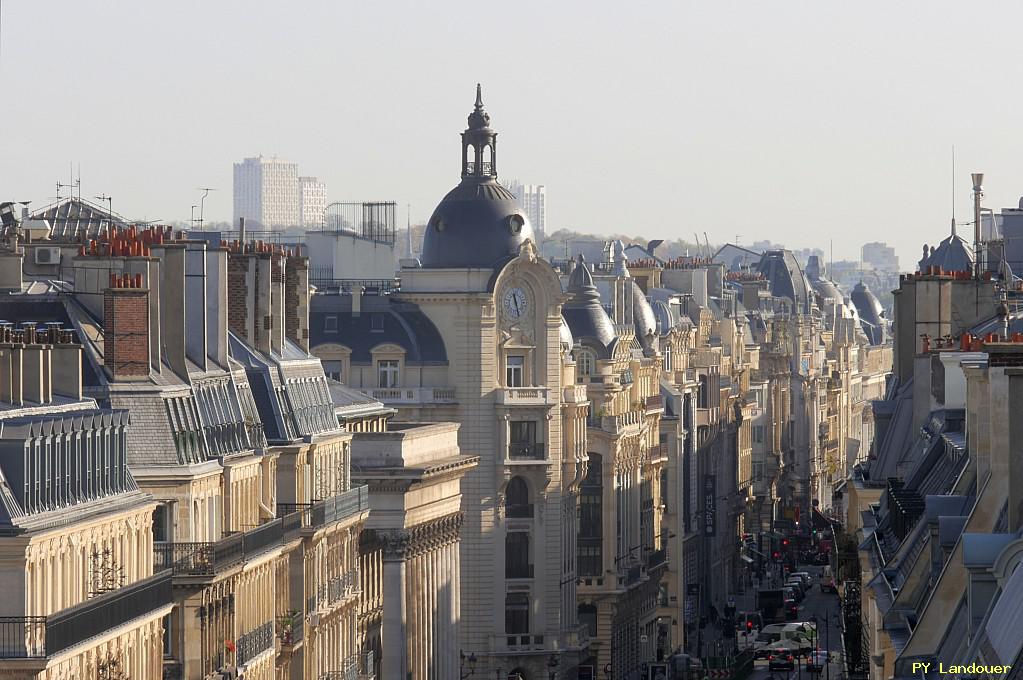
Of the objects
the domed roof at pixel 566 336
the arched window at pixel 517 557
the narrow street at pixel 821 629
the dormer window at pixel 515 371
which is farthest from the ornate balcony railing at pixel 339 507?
the domed roof at pixel 566 336

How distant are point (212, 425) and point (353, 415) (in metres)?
29.1

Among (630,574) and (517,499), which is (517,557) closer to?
(517,499)

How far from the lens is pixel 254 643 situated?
225 ft

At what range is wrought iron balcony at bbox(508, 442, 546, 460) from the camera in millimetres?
121812

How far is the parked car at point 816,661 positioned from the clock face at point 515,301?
59.6ft

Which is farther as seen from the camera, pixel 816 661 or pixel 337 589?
pixel 816 661

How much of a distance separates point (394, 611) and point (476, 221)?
2498 centimetres

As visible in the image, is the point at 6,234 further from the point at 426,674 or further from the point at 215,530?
the point at 426,674

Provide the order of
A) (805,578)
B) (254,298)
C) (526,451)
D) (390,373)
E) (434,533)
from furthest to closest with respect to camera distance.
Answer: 1. (805,578)
2. (526,451)
3. (390,373)
4. (434,533)
5. (254,298)

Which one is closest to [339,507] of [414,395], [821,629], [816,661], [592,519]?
[414,395]

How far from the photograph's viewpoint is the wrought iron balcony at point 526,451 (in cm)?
12181

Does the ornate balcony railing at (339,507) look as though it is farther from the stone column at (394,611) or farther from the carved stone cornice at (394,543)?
the stone column at (394,611)

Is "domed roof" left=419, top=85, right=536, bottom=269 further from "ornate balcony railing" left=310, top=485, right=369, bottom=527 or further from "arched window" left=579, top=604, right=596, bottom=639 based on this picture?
"ornate balcony railing" left=310, top=485, right=369, bottom=527

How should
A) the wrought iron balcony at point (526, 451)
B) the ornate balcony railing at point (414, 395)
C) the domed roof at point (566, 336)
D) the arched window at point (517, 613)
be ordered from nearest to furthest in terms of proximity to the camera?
the ornate balcony railing at point (414, 395) < the wrought iron balcony at point (526, 451) < the arched window at point (517, 613) < the domed roof at point (566, 336)
